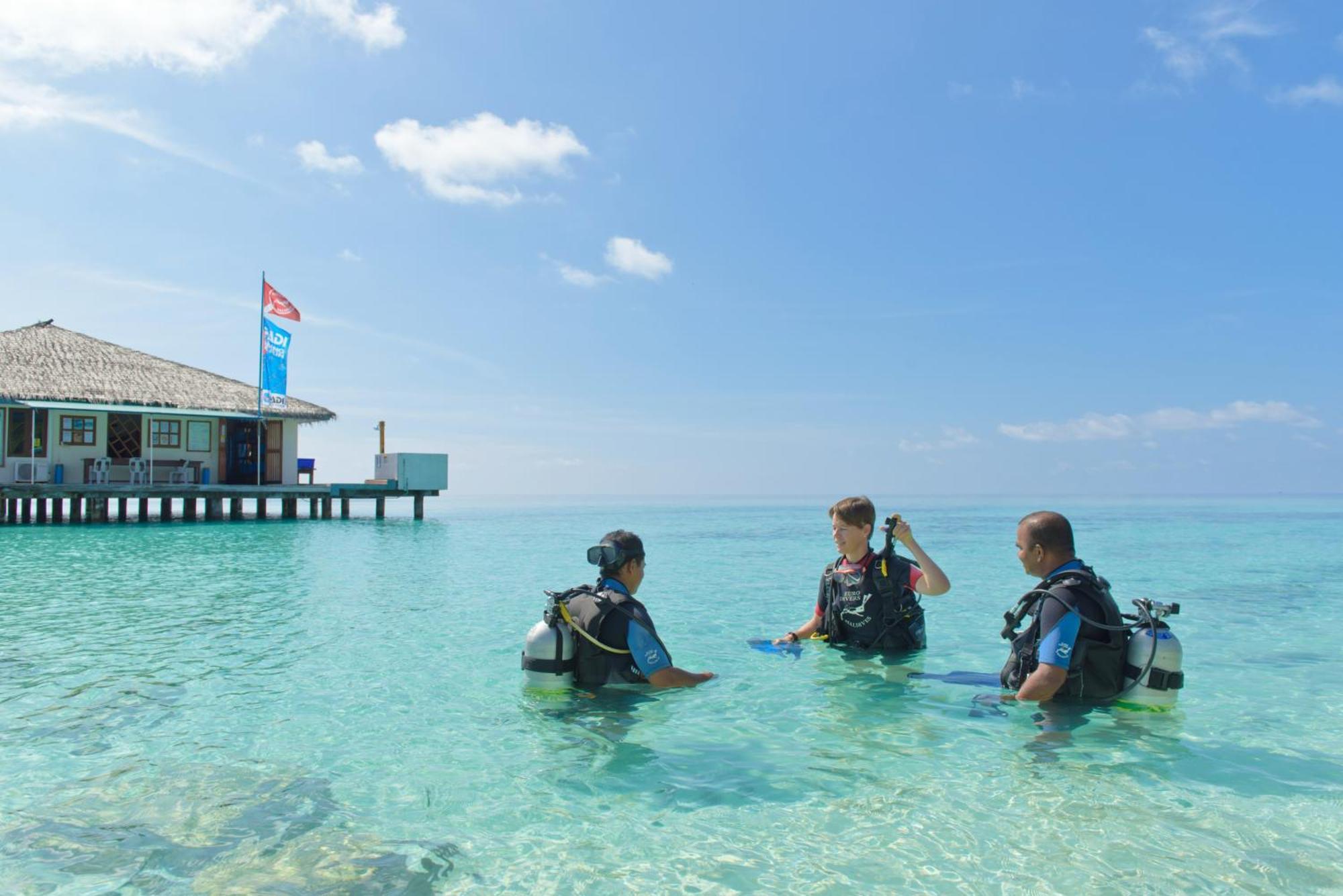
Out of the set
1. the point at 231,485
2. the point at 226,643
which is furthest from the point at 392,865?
the point at 231,485

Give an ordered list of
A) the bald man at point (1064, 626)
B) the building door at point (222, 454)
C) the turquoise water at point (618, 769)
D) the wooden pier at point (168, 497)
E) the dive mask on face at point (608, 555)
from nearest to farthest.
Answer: the turquoise water at point (618, 769), the bald man at point (1064, 626), the dive mask on face at point (608, 555), the wooden pier at point (168, 497), the building door at point (222, 454)

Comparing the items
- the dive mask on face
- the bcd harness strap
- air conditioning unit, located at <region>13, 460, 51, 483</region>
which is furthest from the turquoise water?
air conditioning unit, located at <region>13, 460, 51, 483</region>

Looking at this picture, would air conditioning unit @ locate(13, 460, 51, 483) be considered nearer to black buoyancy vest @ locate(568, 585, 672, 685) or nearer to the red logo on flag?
the red logo on flag

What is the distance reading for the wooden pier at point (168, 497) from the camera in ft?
93.0

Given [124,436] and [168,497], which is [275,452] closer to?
[168,497]

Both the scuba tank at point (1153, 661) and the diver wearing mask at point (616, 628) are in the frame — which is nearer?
the scuba tank at point (1153, 661)

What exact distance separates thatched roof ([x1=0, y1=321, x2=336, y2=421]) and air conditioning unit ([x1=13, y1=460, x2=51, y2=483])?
2476 mm

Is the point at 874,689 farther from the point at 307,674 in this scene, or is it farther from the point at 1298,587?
the point at 1298,587

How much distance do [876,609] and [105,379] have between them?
31740mm

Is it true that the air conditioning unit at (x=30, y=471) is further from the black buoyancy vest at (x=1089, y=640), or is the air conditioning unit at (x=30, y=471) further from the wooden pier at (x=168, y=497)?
the black buoyancy vest at (x=1089, y=640)

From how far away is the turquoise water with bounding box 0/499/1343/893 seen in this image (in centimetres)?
373

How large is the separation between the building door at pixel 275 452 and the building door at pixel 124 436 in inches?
167

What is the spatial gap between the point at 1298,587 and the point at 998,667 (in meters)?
12.2

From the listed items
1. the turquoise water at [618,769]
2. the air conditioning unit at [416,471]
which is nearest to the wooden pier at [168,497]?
the air conditioning unit at [416,471]
